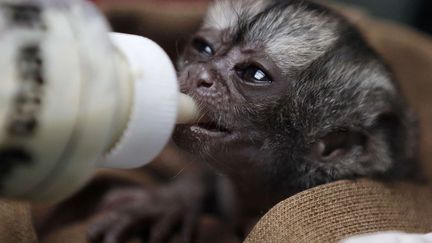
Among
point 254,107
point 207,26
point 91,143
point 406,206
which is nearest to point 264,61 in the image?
point 254,107

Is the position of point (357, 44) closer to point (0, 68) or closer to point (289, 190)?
point (289, 190)

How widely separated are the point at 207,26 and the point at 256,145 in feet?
1.03

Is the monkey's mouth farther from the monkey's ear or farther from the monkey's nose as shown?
the monkey's ear

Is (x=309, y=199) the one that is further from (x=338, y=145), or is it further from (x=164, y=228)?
(x=164, y=228)

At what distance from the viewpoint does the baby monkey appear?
1.15 meters

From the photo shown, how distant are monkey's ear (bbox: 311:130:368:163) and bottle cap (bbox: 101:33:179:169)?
0.44m

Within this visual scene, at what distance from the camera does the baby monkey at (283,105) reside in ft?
3.78

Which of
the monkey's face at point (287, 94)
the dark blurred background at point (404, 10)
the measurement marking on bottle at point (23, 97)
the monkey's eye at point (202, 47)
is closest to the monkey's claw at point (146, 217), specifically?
the monkey's face at point (287, 94)

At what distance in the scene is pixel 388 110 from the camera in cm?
130

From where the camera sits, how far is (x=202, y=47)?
4.33 ft

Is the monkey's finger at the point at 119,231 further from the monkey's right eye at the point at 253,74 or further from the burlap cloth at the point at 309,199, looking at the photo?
the monkey's right eye at the point at 253,74

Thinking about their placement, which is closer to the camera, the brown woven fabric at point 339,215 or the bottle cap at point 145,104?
the bottle cap at point 145,104

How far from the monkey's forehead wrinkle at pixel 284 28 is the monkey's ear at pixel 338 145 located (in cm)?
15

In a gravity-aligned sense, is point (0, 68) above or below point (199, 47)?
above
